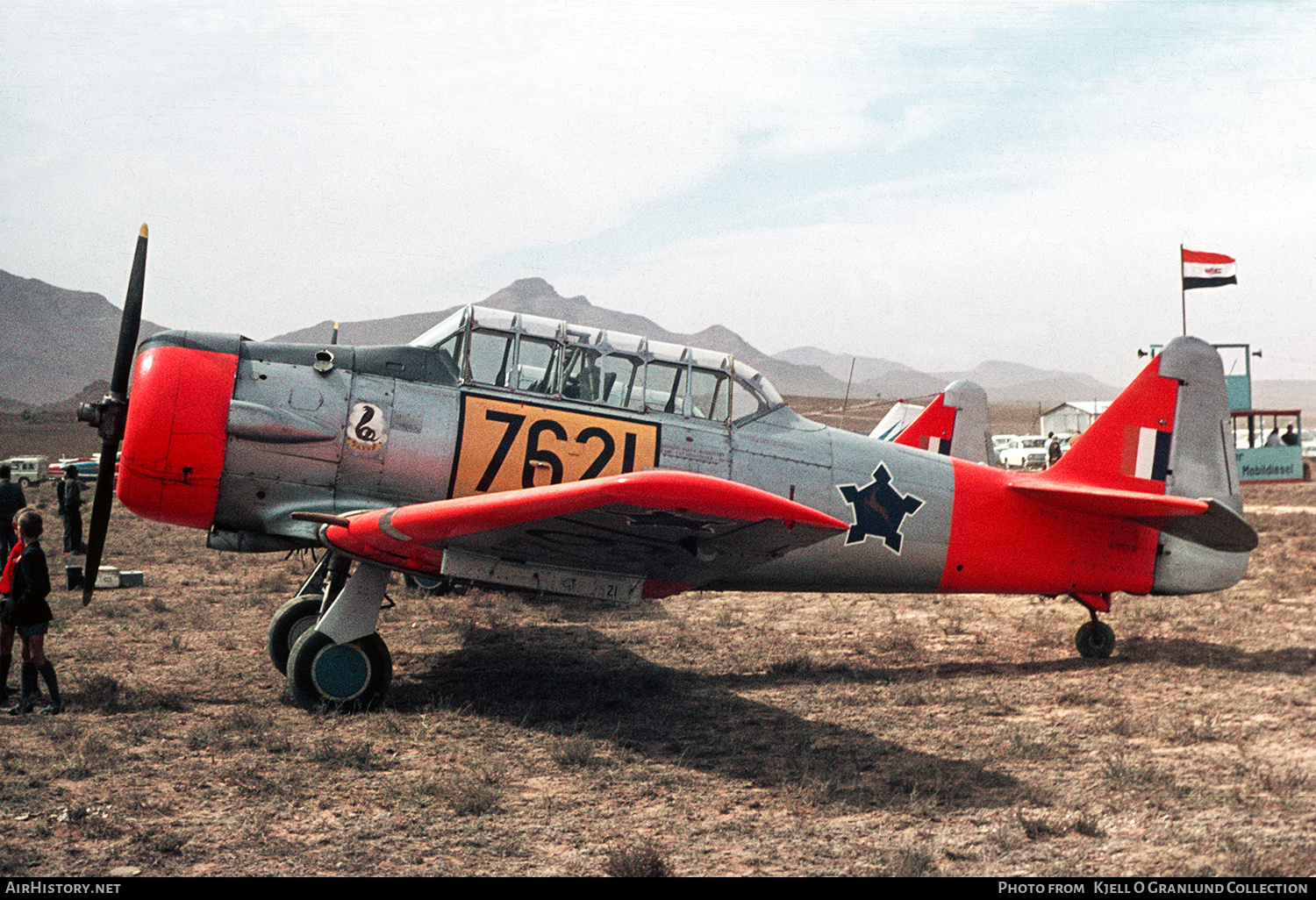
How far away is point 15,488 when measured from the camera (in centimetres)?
1250

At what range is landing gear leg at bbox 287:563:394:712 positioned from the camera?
255 inches

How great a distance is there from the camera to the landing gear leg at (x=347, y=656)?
6.47 metres

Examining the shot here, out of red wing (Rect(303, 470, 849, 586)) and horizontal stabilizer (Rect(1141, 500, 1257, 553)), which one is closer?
red wing (Rect(303, 470, 849, 586))

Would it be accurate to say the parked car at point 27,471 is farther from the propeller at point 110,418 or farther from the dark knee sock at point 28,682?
the dark knee sock at point 28,682

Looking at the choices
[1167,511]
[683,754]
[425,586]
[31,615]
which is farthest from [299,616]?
[1167,511]

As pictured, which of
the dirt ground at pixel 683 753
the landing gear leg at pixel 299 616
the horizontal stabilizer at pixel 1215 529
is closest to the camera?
the dirt ground at pixel 683 753

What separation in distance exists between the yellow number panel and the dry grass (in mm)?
1680

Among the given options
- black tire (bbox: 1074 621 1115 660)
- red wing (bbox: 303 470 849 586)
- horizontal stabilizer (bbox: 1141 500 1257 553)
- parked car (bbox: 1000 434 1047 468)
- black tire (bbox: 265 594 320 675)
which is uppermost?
parked car (bbox: 1000 434 1047 468)

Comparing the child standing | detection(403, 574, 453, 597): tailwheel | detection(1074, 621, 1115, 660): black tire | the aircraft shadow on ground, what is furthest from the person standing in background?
detection(1074, 621, 1115, 660): black tire

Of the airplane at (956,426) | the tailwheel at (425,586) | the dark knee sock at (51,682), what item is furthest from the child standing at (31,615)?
the airplane at (956,426)

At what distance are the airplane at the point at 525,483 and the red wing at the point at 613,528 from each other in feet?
0.08

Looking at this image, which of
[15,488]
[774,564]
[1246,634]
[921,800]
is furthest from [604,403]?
[15,488]

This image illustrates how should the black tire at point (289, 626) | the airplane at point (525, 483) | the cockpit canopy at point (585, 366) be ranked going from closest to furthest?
the airplane at point (525, 483)
the cockpit canopy at point (585, 366)
the black tire at point (289, 626)

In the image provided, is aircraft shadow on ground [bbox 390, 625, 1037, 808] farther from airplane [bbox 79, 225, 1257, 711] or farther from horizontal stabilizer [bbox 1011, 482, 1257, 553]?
horizontal stabilizer [bbox 1011, 482, 1257, 553]
